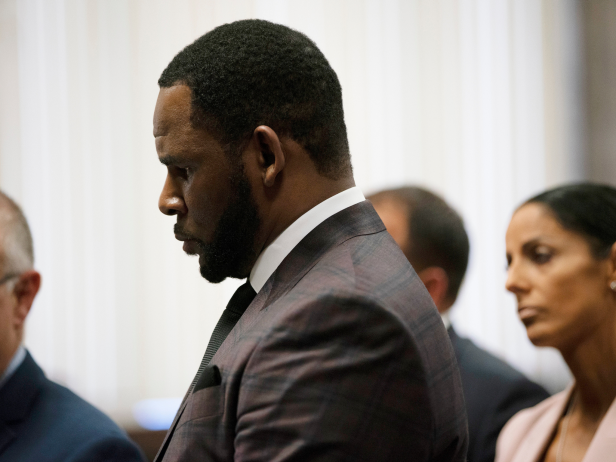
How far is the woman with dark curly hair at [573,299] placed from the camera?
4.63 ft

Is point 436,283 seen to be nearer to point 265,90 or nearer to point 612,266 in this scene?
point 612,266

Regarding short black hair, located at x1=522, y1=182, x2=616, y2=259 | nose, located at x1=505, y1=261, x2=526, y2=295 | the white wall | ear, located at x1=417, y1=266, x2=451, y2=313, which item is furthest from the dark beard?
the white wall

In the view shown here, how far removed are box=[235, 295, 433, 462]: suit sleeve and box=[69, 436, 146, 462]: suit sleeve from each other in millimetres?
699

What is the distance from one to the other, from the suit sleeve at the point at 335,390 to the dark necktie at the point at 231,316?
214mm

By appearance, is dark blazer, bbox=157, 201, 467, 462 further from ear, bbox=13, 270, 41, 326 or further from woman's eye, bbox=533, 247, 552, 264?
ear, bbox=13, 270, 41, 326

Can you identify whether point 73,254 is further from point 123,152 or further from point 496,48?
point 496,48

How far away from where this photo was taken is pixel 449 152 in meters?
3.69

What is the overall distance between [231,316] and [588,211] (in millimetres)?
895

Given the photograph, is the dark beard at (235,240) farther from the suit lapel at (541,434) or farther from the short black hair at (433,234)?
the short black hair at (433,234)

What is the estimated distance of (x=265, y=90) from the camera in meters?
0.90

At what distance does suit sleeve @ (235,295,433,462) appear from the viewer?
2.41 feet

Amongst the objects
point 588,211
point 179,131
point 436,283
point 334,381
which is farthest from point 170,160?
point 436,283

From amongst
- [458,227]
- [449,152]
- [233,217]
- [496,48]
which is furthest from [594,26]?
[233,217]

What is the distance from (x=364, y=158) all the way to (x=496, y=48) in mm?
1021
